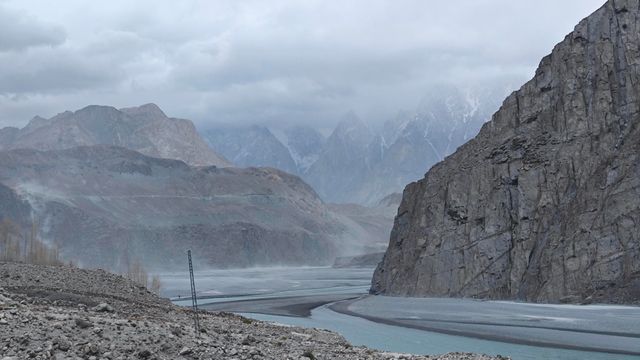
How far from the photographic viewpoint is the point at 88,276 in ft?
223

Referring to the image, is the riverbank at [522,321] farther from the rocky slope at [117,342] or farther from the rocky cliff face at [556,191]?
the rocky slope at [117,342]

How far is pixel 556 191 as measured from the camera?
361 feet

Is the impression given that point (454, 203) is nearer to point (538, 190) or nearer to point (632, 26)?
point (538, 190)

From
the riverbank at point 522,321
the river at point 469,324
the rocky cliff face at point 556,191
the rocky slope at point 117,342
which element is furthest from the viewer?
the rocky cliff face at point 556,191

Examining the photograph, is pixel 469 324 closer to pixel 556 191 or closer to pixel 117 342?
pixel 556 191

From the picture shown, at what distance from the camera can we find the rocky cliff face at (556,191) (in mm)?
99875

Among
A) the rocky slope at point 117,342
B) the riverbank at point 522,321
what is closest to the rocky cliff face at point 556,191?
the riverbank at point 522,321

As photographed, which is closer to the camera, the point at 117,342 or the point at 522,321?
the point at 117,342

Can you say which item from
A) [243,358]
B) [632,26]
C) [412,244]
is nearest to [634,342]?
[243,358]

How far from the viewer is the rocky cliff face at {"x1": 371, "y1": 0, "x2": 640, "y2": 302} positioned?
99875 millimetres

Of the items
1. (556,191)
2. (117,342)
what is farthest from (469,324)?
(117,342)

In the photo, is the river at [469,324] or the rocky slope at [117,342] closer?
the rocky slope at [117,342]

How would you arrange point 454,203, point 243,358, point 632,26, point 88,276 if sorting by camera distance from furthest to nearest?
point 454,203 < point 632,26 < point 88,276 < point 243,358

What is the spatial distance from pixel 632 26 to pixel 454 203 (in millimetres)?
32878
